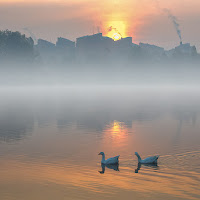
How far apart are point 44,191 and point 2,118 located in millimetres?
44210

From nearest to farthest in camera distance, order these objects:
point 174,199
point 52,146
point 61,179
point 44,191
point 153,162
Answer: point 174,199 → point 44,191 → point 61,179 → point 153,162 → point 52,146

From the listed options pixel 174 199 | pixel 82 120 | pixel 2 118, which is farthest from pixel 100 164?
pixel 2 118

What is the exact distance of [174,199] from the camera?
23.0 m

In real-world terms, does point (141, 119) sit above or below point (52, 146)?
above

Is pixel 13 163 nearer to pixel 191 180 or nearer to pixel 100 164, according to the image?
pixel 100 164

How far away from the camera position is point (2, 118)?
6719 cm

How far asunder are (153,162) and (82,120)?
3386 centimetres

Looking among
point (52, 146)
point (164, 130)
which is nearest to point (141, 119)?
point (164, 130)

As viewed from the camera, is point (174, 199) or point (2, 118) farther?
point (2, 118)

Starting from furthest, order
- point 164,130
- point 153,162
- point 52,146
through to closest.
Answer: point 164,130 → point 52,146 → point 153,162

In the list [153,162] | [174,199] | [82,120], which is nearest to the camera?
[174,199]

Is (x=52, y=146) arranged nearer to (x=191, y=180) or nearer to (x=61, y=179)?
(x=61, y=179)

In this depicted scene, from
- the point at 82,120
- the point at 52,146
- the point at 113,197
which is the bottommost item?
the point at 113,197

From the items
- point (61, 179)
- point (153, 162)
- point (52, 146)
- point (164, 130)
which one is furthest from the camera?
point (164, 130)
